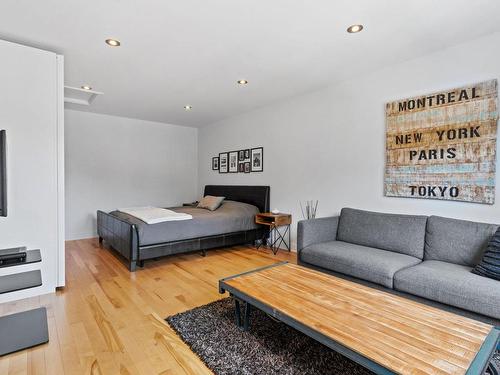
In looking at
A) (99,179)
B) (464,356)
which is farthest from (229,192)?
(464,356)

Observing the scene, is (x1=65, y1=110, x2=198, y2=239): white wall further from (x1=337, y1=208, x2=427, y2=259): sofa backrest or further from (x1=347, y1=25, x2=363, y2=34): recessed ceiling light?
(x1=347, y1=25, x2=363, y2=34): recessed ceiling light

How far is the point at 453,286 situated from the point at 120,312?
253 cm

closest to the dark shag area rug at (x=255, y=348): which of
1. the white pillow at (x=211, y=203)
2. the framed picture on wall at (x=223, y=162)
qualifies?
the white pillow at (x=211, y=203)

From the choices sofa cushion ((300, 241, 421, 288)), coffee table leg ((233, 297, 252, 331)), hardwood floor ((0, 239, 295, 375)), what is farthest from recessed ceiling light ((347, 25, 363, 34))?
hardwood floor ((0, 239, 295, 375))

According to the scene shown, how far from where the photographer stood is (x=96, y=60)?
289 centimetres

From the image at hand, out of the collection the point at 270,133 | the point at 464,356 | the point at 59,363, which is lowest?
the point at 59,363

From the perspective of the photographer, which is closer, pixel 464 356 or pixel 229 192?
pixel 464 356

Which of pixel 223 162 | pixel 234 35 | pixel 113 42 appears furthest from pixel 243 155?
pixel 113 42

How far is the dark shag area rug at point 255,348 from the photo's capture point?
5.18ft

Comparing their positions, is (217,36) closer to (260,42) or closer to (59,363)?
(260,42)

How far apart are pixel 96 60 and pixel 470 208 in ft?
13.1

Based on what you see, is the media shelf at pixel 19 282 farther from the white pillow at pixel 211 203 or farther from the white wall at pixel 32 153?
the white pillow at pixel 211 203

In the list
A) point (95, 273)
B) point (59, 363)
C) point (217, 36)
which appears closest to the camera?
point (59, 363)

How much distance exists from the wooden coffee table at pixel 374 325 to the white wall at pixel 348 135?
1.53 m
